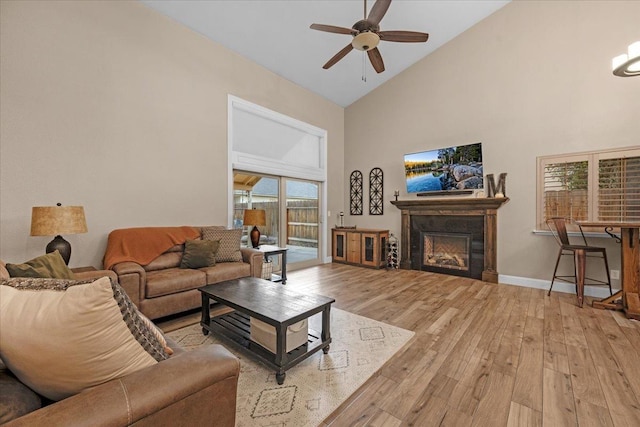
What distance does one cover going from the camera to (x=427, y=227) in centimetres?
522

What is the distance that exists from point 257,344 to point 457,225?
13.4 feet

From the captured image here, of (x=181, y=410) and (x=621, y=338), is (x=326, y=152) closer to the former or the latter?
(x=621, y=338)

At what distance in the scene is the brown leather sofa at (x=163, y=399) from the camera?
0.76 m

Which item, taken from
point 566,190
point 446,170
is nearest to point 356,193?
point 446,170

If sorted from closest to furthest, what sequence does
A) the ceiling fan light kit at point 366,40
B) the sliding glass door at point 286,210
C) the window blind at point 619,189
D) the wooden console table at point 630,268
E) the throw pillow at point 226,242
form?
the ceiling fan light kit at point 366,40 → the wooden console table at point 630,268 → the window blind at point 619,189 → the throw pillow at point 226,242 → the sliding glass door at point 286,210

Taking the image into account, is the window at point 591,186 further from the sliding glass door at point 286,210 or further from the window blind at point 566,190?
the sliding glass door at point 286,210

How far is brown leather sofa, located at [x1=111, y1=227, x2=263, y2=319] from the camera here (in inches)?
106

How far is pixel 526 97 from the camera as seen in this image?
14.0 feet

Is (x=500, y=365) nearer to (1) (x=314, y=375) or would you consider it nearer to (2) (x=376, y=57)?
(1) (x=314, y=375)

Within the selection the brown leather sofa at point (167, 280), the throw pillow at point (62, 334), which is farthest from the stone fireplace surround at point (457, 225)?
the throw pillow at point (62, 334)

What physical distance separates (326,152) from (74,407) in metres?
5.75

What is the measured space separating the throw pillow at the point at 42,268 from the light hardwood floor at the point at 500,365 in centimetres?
169

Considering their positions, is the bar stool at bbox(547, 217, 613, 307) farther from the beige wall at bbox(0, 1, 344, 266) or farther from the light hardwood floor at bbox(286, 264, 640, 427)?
the beige wall at bbox(0, 1, 344, 266)

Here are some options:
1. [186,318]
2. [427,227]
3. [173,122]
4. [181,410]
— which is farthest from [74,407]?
[427,227]
